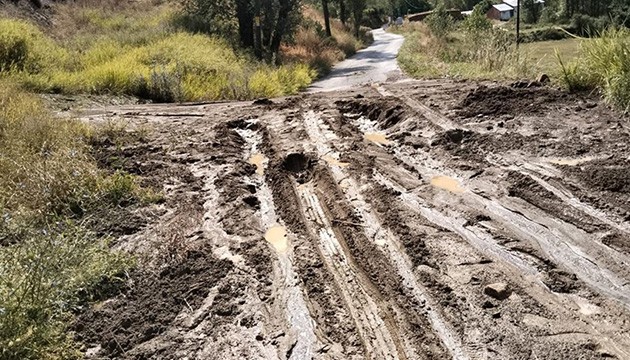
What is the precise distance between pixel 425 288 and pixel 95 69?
1102 cm

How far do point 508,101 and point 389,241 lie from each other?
457cm

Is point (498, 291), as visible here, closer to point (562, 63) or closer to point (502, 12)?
point (562, 63)

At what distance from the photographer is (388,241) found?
450 cm

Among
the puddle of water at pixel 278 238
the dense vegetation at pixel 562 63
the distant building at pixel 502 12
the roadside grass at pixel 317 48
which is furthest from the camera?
the distant building at pixel 502 12

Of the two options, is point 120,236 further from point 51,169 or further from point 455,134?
point 455,134

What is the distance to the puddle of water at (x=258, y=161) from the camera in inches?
262

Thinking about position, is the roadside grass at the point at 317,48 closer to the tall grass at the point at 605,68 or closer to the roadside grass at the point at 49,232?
the tall grass at the point at 605,68

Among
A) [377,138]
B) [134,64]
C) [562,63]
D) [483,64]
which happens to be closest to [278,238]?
[377,138]

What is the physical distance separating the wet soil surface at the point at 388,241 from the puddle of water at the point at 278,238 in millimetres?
21

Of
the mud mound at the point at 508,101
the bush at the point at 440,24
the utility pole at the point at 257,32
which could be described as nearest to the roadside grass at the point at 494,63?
the mud mound at the point at 508,101

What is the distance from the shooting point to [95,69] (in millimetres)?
12227

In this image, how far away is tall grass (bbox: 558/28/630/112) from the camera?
723 cm

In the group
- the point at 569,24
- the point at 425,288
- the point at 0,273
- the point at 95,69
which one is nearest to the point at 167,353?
the point at 0,273

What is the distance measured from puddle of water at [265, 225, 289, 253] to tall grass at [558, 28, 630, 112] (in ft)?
17.0
